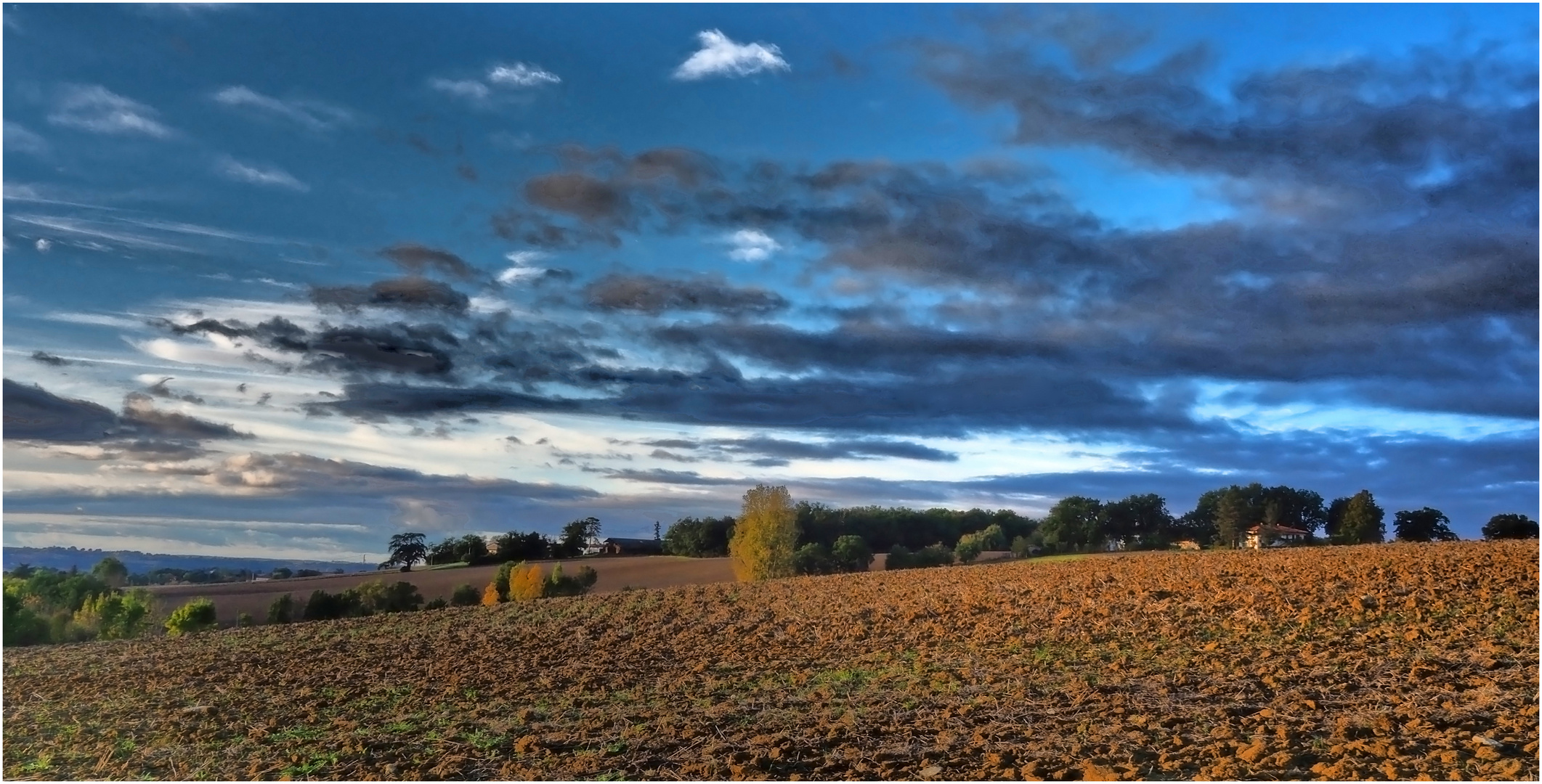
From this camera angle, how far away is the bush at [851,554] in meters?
52.5

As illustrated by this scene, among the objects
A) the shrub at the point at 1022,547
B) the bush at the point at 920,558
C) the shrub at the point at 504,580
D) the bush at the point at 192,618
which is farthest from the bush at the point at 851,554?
the bush at the point at 192,618

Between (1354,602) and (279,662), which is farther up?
(1354,602)

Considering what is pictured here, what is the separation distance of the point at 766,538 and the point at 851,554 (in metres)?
8.68

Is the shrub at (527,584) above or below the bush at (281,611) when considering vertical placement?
above

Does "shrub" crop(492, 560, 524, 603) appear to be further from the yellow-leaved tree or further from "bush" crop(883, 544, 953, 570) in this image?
"bush" crop(883, 544, 953, 570)

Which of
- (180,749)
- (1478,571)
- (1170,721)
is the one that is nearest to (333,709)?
(180,749)

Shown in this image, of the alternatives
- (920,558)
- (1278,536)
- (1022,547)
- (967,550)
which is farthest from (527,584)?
(1278,536)

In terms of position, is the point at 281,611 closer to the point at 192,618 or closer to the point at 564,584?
the point at 192,618

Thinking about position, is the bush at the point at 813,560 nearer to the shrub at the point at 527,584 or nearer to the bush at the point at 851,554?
the bush at the point at 851,554

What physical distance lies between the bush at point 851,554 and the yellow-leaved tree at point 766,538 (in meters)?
4.78

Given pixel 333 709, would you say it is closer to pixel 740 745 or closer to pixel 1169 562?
pixel 740 745

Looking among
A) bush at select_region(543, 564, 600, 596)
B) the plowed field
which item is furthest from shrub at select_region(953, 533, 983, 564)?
the plowed field

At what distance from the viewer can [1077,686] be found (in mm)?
13484

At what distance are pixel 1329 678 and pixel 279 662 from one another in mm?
20633
